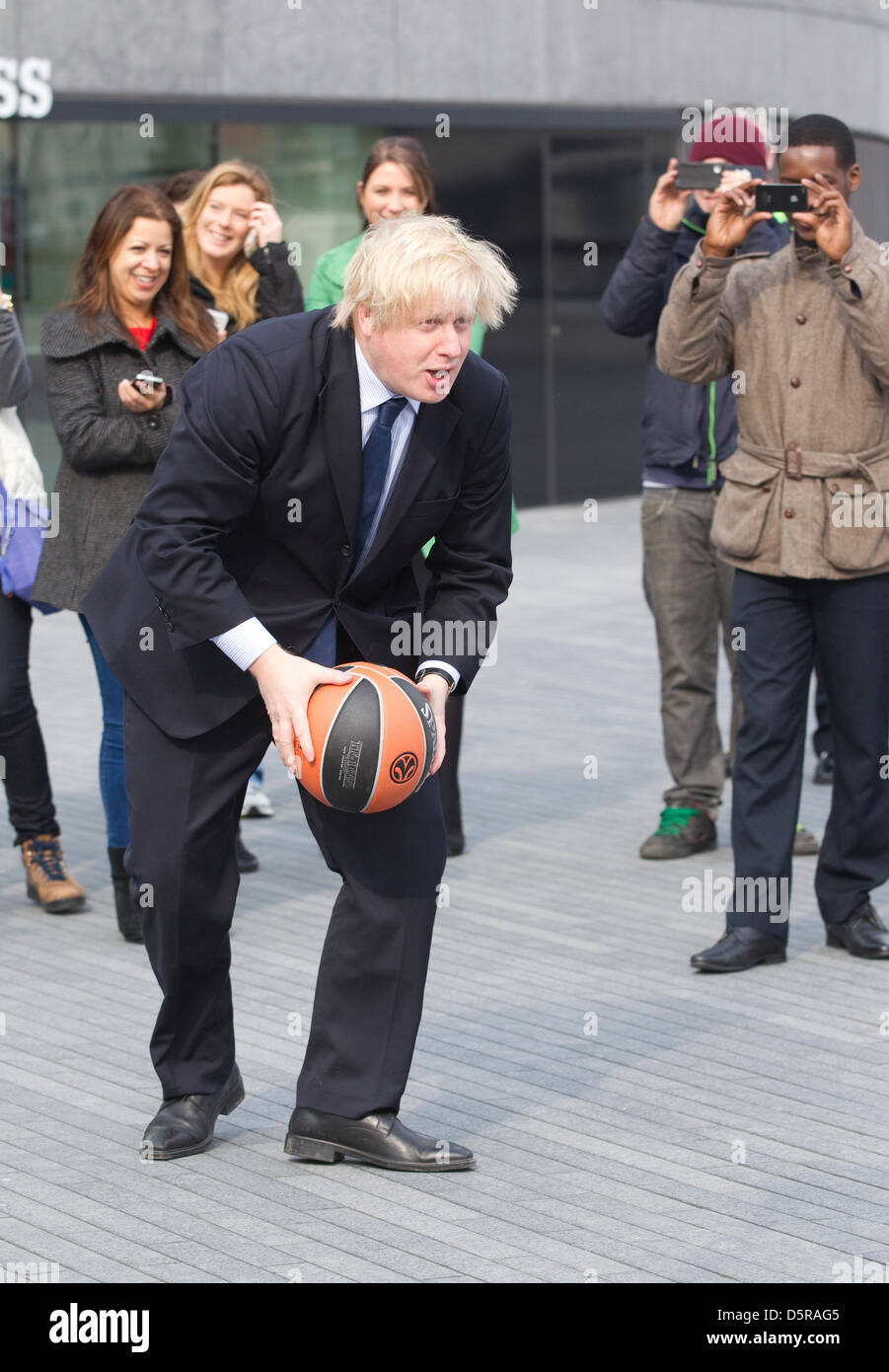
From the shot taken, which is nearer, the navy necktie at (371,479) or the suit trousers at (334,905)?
the navy necktie at (371,479)

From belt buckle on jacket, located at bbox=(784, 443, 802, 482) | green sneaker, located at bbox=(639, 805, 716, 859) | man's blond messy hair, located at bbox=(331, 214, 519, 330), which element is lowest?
green sneaker, located at bbox=(639, 805, 716, 859)

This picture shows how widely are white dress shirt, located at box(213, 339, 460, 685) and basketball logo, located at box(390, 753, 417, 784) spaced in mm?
364

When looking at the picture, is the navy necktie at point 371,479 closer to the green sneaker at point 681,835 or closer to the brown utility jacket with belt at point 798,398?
the brown utility jacket with belt at point 798,398

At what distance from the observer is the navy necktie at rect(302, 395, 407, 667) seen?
177 inches

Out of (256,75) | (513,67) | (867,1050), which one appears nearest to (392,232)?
(867,1050)

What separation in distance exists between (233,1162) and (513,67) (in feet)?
47.4

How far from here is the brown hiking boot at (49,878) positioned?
23.3 feet

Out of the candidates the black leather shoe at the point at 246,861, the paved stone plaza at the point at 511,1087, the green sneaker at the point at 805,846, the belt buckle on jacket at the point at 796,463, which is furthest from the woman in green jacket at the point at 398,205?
the belt buckle on jacket at the point at 796,463

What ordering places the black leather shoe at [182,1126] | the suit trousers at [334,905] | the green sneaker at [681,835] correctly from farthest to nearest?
the green sneaker at [681,835]
the black leather shoe at [182,1126]
the suit trousers at [334,905]

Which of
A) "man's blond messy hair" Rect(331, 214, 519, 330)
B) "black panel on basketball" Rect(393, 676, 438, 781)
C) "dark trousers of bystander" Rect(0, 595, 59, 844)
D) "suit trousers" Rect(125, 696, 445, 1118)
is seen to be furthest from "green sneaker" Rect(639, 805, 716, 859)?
"man's blond messy hair" Rect(331, 214, 519, 330)

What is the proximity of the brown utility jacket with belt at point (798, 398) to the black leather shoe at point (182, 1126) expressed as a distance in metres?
2.48

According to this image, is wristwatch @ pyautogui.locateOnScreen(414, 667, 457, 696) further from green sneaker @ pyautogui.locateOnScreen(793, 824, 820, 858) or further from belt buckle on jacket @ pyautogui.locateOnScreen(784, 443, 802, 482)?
green sneaker @ pyautogui.locateOnScreen(793, 824, 820, 858)
